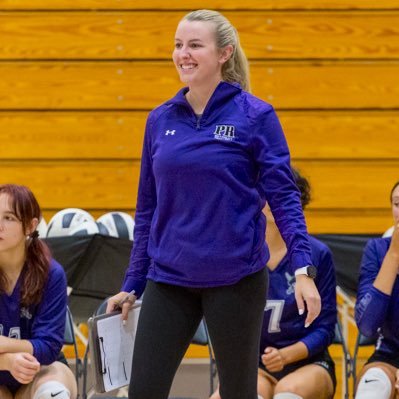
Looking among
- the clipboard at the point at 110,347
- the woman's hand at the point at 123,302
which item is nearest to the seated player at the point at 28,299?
the clipboard at the point at 110,347

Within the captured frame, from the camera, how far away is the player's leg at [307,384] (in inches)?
140

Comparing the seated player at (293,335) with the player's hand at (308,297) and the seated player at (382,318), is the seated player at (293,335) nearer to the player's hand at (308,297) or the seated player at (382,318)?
the seated player at (382,318)

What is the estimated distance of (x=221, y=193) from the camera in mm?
2480

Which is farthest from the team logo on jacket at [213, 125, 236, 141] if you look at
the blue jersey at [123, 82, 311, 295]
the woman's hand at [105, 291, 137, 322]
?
the woman's hand at [105, 291, 137, 322]

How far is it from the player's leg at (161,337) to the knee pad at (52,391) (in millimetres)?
937

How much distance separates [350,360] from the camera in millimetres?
3965

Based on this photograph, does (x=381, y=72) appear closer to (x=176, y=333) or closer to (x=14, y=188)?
(x=14, y=188)

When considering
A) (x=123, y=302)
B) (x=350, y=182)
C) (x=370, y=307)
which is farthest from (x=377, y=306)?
(x=350, y=182)

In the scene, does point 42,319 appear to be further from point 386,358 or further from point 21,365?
point 386,358

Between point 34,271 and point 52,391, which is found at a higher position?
point 34,271

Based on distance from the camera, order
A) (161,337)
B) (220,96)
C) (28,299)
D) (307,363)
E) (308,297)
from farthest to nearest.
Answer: (307,363) → (28,299) → (220,96) → (161,337) → (308,297)

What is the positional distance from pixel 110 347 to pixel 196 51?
3.37 feet

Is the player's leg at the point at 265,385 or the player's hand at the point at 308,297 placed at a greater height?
the player's hand at the point at 308,297

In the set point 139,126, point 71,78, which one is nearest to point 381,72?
point 139,126
